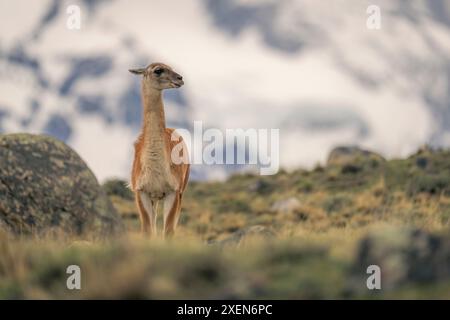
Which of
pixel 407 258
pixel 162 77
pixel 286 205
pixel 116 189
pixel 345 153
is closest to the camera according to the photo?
pixel 407 258

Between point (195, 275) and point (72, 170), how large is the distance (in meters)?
9.94

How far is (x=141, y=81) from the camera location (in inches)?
508

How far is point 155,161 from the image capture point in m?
12.4

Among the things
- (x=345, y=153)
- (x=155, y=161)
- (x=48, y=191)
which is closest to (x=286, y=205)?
(x=48, y=191)

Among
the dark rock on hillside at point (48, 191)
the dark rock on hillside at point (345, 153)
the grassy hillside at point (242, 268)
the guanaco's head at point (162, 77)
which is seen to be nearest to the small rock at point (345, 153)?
the dark rock on hillside at point (345, 153)

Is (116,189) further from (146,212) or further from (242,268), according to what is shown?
(242,268)

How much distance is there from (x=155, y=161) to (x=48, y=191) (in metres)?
4.42

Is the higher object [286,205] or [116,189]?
[116,189]

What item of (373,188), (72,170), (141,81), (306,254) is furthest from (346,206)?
(306,254)

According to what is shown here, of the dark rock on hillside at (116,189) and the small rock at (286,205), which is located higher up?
the dark rock on hillside at (116,189)

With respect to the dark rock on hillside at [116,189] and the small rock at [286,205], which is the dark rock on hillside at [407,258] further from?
the dark rock on hillside at [116,189]

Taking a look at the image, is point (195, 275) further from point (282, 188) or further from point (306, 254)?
point (282, 188)

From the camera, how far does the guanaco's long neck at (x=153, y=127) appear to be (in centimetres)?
1244
